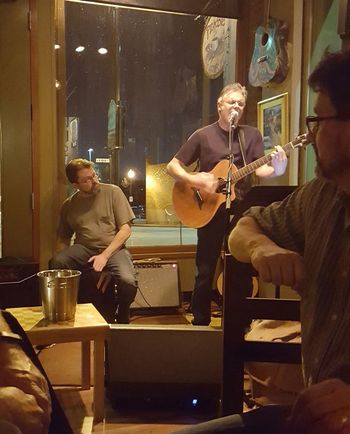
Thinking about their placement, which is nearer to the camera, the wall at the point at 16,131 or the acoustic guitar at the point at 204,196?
the acoustic guitar at the point at 204,196

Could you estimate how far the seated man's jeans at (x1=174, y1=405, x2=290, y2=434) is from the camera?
3.39 feet

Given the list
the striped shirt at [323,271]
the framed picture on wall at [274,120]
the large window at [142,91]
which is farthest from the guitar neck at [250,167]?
the striped shirt at [323,271]

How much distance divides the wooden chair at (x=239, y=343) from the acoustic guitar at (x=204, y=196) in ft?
6.50

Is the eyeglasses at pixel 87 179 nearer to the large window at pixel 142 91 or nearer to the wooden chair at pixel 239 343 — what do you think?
the large window at pixel 142 91

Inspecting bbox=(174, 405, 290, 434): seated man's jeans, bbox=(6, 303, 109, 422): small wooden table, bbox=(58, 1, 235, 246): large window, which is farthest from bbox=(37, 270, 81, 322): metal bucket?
bbox=(58, 1, 235, 246): large window

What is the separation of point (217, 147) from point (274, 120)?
0.71 m

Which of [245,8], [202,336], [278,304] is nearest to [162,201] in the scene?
[245,8]

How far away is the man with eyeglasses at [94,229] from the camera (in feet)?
11.0

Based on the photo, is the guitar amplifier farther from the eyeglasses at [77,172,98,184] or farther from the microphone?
the microphone

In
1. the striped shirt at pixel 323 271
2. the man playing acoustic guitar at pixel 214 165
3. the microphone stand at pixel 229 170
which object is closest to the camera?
the striped shirt at pixel 323 271

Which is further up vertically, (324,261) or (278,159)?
(278,159)

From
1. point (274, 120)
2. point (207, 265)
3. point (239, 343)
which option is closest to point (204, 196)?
point (207, 265)

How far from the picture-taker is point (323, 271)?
1.05 m

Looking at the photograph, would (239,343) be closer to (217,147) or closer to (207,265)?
(207,265)
